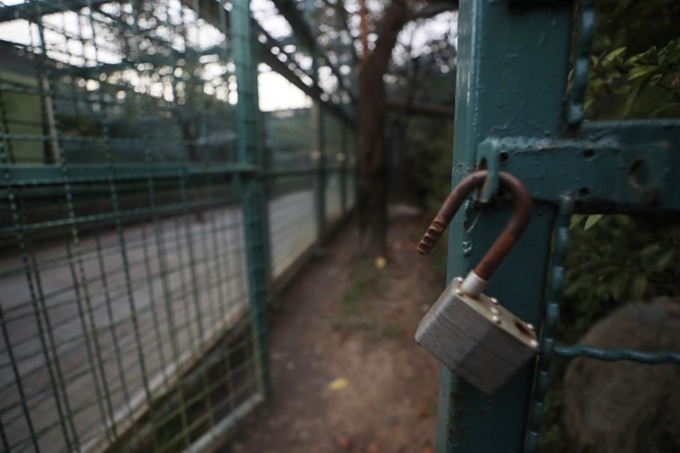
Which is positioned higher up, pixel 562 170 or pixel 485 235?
pixel 562 170

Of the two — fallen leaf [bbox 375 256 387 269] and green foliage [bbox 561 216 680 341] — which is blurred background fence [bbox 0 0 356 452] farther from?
fallen leaf [bbox 375 256 387 269]

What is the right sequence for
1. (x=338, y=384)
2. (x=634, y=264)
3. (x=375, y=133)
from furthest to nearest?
1. (x=375, y=133)
2. (x=338, y=384)
3. (x=634, y=264)

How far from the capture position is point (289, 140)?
484 cm

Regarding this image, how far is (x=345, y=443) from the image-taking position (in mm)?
2289

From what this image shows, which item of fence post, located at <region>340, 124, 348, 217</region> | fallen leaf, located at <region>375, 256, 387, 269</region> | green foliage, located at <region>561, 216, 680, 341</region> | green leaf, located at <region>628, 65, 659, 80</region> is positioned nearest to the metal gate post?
green foliage, located at <region>561, 216, 680, 341</region>

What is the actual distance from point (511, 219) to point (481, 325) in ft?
0.51

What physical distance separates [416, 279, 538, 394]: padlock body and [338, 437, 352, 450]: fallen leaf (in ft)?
6.97

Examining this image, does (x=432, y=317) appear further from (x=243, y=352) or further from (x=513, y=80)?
(x=243, y=352)

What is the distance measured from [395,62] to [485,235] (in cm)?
988

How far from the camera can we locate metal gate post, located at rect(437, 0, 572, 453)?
1.67 ft

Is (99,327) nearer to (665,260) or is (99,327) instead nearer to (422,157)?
(665,260)

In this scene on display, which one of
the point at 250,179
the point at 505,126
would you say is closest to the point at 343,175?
the point at 250,179

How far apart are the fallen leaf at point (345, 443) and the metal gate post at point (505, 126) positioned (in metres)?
1.90

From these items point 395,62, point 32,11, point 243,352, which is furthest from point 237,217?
point 395,62
